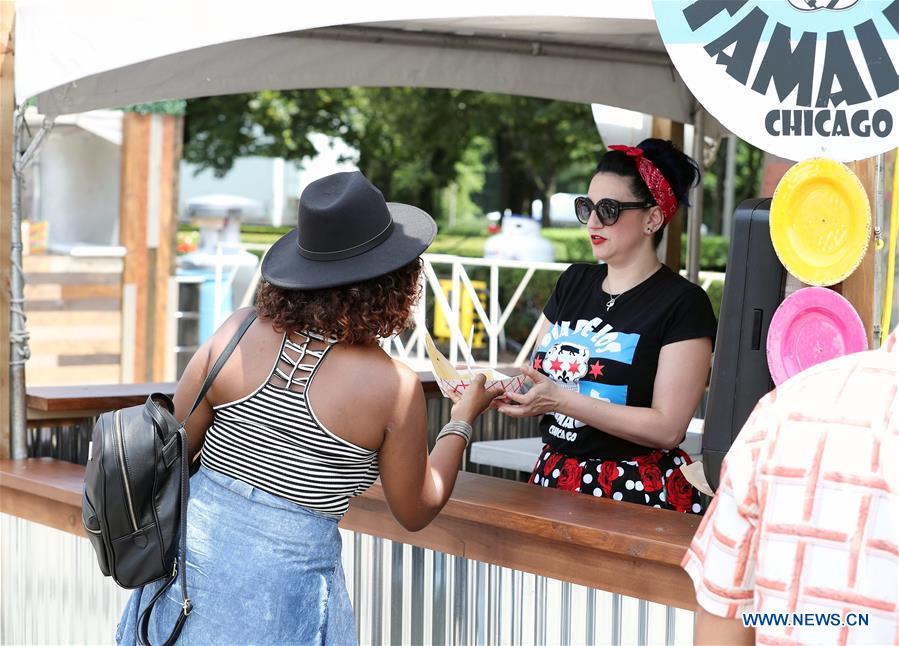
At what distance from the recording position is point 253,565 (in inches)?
79.4

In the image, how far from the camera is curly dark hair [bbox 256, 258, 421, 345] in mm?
1979

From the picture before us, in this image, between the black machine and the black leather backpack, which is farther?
the black machine

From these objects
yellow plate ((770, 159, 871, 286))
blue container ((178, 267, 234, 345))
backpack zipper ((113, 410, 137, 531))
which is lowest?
blue container ((178, 267, 234, 345))

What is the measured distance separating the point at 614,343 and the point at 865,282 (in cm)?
73

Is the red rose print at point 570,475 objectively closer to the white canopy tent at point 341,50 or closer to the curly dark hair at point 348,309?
the curly dark hair at point 348,309

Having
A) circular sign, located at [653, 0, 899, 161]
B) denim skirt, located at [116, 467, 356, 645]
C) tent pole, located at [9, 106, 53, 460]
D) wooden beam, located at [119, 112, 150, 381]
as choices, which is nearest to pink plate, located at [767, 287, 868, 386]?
circular sign, located at [653, 0, 899, 161]

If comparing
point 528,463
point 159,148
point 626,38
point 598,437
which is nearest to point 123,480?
point 598,437

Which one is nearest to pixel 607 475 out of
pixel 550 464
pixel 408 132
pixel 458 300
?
pixel 550 464

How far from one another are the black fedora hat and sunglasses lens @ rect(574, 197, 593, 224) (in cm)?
82

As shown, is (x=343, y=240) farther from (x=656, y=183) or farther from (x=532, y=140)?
(x=532, y=140)

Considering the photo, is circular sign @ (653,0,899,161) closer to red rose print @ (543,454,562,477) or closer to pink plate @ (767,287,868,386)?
pink plate @ (767,287,868,386)

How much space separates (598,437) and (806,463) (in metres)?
1.62

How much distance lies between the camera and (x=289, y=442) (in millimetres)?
1975

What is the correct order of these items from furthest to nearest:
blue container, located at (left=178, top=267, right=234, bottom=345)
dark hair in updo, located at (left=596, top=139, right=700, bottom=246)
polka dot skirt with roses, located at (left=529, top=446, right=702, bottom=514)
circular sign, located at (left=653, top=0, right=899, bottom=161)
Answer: blue container, located at (left=178, top=267, right=234, bottom=345) < dark hair in updo, located at (left=596, top=139, right=700, bottom=246) < polka dot skirt with roses, located at (left=529, top=446, right=702, bottom=514) < circular sign, located at (left=653, top=0, right=899, bottom=161)
